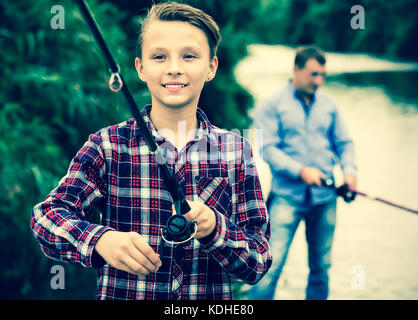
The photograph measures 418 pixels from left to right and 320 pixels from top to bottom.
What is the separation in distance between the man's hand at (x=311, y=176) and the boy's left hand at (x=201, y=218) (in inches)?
52.8

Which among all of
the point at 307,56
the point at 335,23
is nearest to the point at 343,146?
the point at 307,56

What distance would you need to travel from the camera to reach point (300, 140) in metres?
2.48

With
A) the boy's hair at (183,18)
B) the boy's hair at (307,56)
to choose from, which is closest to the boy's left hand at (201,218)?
the boy's hair at (183,18)

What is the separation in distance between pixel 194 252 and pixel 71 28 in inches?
76.9

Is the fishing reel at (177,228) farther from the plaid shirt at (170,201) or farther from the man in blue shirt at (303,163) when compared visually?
the man in blue shirt at (303,163)

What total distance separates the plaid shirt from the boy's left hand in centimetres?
9

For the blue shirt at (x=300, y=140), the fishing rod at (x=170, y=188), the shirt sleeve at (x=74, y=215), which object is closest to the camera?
the fishing rod at (x=170, y=188)

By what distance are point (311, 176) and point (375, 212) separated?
2456 mm

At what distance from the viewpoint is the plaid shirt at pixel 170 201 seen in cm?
116

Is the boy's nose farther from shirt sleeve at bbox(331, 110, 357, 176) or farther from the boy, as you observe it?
shirt sleeve at bbox(331, 110, 357, 176)

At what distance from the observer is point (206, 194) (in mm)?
1220

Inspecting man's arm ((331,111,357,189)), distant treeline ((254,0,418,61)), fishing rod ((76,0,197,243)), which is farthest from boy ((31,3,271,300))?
distant treeline ((254,0,418,61))

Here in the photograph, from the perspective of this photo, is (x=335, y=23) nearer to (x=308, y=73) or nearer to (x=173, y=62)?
(x=308, y=73)
